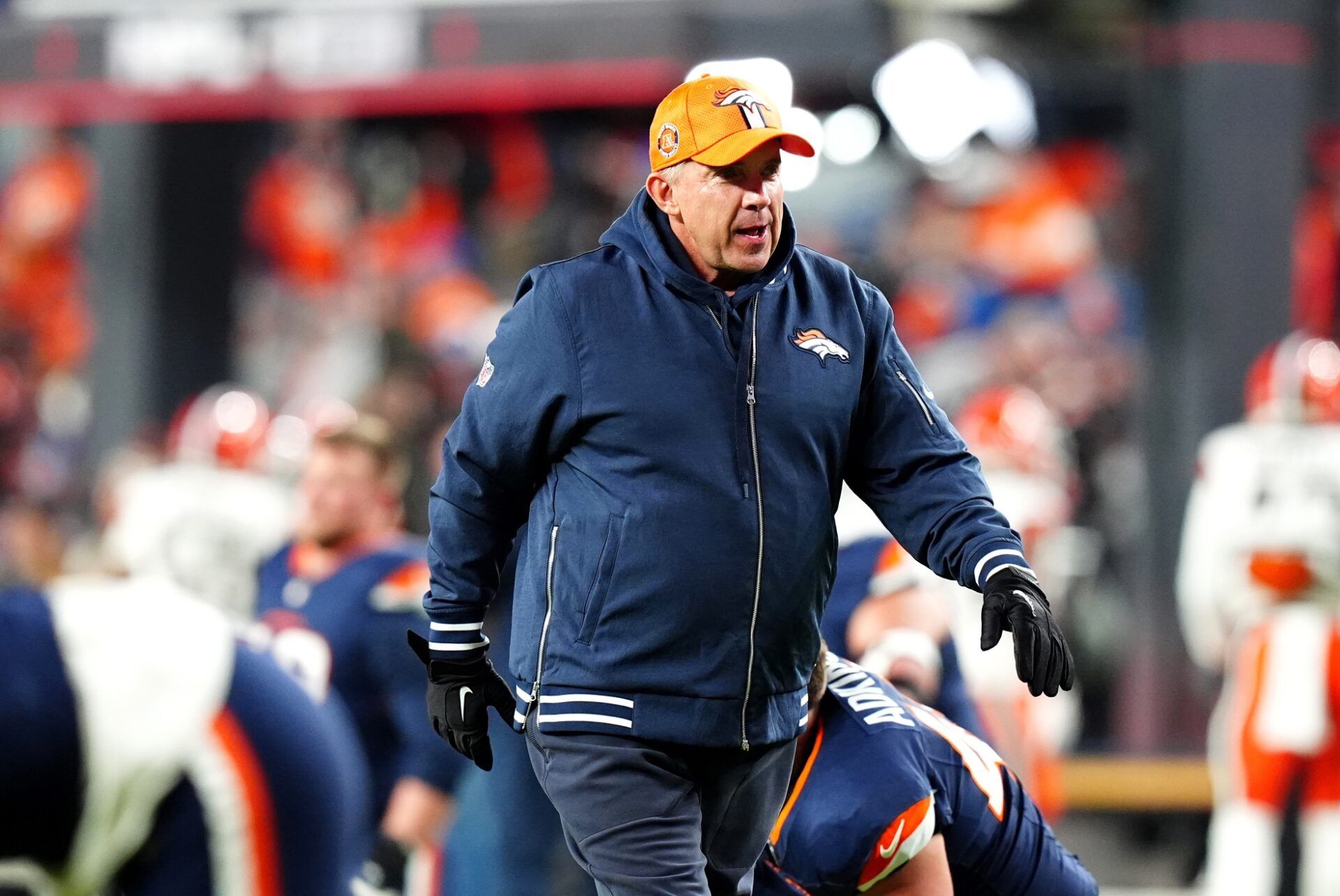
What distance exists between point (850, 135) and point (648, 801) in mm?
11108

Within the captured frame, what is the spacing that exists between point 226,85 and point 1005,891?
9.14 meters

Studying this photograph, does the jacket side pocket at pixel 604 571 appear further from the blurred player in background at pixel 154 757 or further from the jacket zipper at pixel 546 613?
the blurred player in background at pixel 154 757

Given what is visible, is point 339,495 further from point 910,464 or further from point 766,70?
point 766,70

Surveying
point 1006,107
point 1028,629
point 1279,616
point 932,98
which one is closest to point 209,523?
point 1279,616

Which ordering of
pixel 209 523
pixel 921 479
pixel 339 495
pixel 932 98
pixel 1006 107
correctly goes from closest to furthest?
pixel 921 479
pixel 339 495
pixel 209 523
pixel 932 98
pixel 1006 107

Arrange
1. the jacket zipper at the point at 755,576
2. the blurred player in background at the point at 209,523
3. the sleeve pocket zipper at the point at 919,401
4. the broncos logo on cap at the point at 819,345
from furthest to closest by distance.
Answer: the blurred player in background at the point at 209,523, the sleeve pocket zipper at the point at 919,401, the broncos logo on cap at the point at 819,345, the jacket zipper at the point at 755,576

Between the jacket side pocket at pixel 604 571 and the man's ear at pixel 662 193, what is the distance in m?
0.59

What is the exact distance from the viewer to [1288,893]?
23.1 ft

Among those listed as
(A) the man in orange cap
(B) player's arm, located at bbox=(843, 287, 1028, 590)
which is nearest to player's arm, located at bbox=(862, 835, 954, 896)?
(A) the man in orange cap

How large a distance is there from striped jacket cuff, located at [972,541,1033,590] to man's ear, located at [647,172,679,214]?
0.84m

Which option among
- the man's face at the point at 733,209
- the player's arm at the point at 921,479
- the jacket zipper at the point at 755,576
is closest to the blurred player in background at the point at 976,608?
the player's arm at the point at 921,479

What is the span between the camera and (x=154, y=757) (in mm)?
3133

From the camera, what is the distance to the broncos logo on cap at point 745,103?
343cm

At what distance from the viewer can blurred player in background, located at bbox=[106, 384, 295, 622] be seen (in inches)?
298
